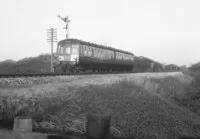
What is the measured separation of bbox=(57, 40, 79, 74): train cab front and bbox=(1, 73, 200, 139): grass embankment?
8647mm

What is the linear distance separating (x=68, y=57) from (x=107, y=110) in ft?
41.2

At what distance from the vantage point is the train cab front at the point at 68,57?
22034 millimetres

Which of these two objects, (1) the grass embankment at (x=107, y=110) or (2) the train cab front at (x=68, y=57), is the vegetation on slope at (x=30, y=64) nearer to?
(2) the train cab front at (x=68, y=57)

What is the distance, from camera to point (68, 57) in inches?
880

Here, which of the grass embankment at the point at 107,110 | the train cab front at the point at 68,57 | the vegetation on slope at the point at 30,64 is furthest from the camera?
the vegetation on slope at the point at 30,64

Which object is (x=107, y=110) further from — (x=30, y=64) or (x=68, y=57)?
(x=30, y=64)

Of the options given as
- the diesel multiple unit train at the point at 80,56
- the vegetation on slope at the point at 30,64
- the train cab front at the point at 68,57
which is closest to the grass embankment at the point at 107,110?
the train cab front at the point at 68,57

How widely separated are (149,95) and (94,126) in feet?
24.1

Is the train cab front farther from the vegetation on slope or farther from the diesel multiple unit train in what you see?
the vegetation on slope

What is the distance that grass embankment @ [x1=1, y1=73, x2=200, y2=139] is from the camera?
8.69 meters

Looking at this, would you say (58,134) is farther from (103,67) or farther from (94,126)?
(103,67)

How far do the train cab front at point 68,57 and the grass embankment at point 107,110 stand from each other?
340 inches

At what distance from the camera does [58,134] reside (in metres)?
7.98

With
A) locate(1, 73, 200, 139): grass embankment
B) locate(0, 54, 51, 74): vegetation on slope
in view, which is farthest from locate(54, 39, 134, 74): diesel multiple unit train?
locate(0, 54, 51, 74): vegetation on slope
